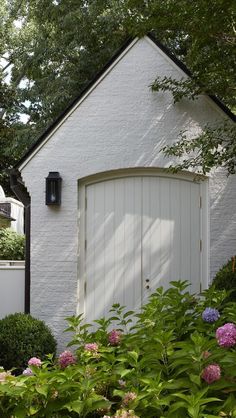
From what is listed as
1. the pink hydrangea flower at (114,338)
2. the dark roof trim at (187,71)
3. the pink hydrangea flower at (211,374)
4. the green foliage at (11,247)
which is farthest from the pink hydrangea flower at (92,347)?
the green foliage at (11,247)

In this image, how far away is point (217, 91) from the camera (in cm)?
702

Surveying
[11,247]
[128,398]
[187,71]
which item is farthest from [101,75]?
[11,247]

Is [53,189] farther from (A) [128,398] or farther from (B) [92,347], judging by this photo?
(A) [128,398]

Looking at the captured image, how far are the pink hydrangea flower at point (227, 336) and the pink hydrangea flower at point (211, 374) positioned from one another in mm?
194

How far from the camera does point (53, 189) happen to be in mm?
7855

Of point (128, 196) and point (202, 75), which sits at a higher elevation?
point (202, 75)

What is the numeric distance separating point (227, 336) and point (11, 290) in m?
6.58

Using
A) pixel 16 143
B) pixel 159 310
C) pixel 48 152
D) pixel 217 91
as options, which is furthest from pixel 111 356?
pixel 16 143

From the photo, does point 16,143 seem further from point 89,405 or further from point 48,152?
point 89,405

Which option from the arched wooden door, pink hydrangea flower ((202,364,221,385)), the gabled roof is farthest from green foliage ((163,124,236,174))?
pink hydrangea flower ((202,364,221,385))

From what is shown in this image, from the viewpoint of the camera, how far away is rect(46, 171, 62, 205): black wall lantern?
309 inches

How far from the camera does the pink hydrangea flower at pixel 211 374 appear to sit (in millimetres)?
1887

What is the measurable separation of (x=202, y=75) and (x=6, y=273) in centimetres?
420

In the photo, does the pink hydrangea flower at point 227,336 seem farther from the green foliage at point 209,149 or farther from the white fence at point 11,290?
the white fence at point 11,290
